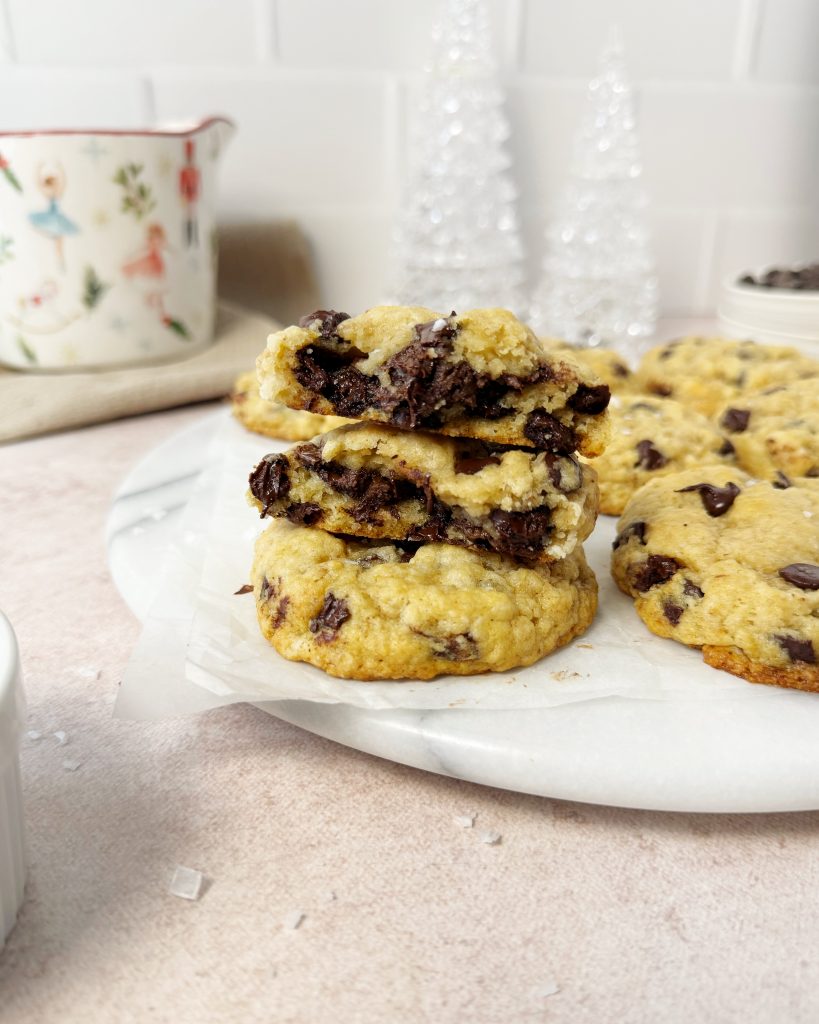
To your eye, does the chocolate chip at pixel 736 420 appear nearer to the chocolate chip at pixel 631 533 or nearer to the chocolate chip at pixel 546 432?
the chocolate chip at pixel 631 533

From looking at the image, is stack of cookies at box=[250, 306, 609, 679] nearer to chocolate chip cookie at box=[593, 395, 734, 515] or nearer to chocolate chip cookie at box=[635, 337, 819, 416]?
chocolate chip cookie at box=[593, 395, 734, 515]

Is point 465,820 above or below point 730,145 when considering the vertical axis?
below

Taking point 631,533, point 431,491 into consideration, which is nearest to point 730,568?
point 631,533

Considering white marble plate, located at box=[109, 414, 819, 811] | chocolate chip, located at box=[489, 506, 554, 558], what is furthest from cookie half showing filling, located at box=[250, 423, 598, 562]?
white marble plate, located at box=[109, 414, 819, 811]

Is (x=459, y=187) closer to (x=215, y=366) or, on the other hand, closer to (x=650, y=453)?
(x=215, y=366)

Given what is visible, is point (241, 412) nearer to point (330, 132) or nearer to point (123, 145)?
point (123, 145)

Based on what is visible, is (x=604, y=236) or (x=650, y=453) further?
(x=604, y=236)

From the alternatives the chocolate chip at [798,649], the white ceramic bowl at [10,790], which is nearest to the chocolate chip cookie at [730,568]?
the chocolate chip at [798,649]
